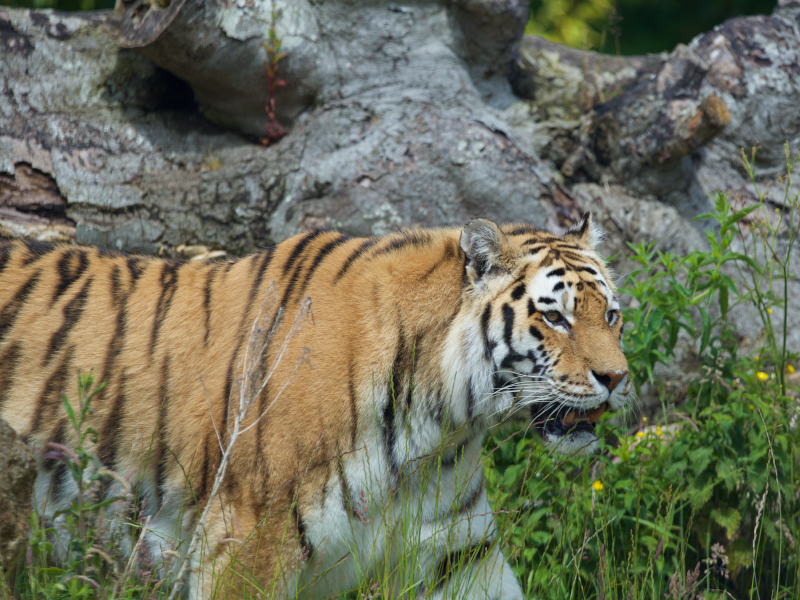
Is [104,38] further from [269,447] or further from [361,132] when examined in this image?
[269,447]

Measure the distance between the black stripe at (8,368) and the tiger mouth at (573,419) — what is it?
201cm

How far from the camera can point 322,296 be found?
255 centimetres

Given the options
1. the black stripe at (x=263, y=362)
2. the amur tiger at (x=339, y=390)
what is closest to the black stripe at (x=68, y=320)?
the amur tiger at (x=339, y=390)

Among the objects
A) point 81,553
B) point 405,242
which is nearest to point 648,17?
point 405,242

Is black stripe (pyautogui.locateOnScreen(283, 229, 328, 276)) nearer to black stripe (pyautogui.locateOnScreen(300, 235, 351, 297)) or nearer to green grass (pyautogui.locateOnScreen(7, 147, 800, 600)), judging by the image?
black stripe (pyautogui.locateOnScreen(300, 235, 351, 297))

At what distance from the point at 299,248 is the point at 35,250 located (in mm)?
1214

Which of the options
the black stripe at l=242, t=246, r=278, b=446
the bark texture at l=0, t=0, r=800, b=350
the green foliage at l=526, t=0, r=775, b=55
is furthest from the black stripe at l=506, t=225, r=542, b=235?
the green foliage at l=526, t=0, r=775, b=55

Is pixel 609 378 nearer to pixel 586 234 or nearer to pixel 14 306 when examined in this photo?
pixel 586 234

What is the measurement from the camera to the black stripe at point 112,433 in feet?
8.52

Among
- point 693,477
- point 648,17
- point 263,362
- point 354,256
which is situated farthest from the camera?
point 648,17

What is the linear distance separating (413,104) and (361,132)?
387 mm

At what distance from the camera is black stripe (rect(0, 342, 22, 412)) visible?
8.87 feet

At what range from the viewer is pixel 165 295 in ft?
9.29

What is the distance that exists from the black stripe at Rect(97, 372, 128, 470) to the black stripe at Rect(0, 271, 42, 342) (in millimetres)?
577
